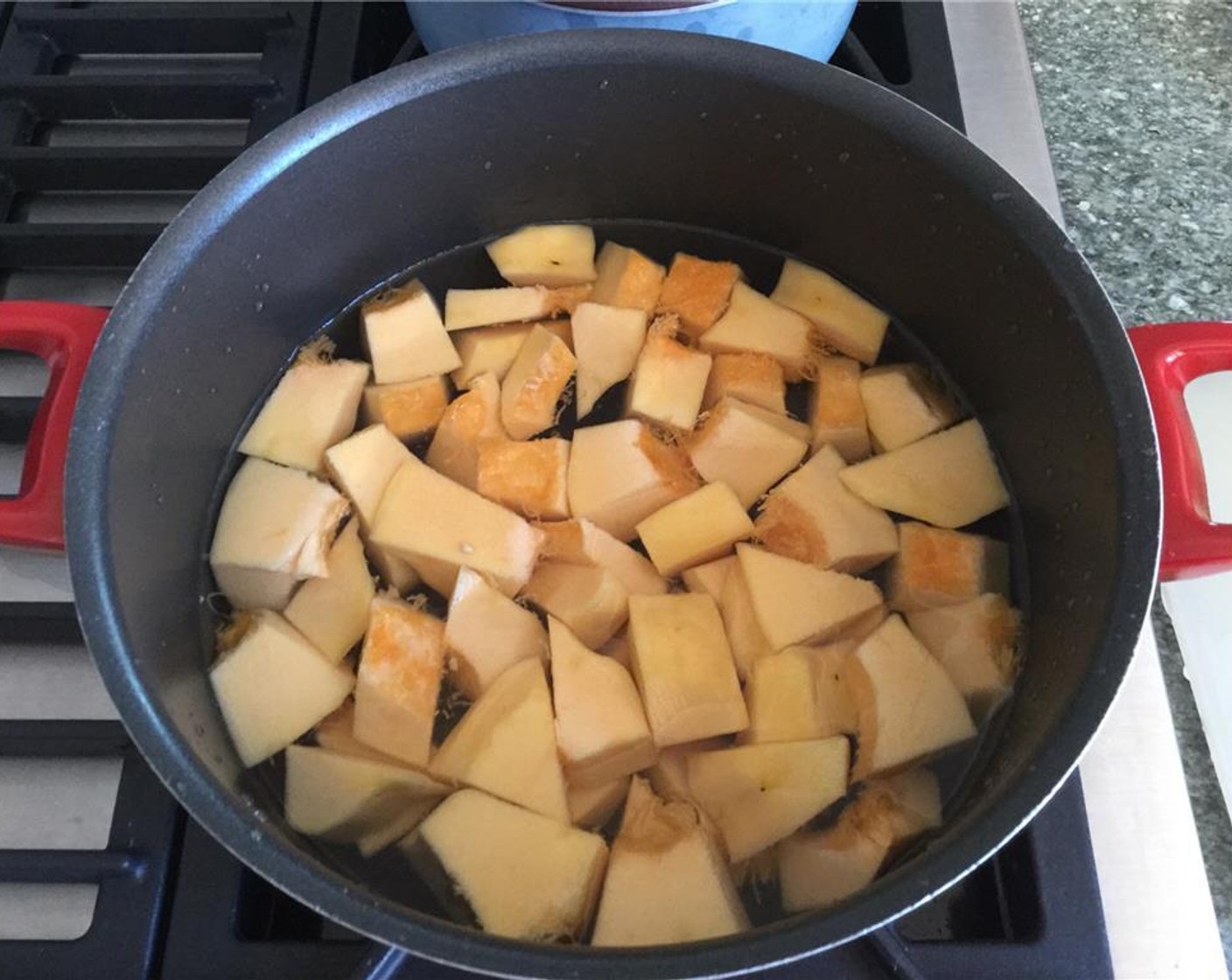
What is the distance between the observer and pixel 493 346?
0.87 meters

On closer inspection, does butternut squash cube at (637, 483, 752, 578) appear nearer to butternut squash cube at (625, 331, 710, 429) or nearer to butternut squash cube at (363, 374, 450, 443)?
butternut squash cube at (625, 331, 710, 429)

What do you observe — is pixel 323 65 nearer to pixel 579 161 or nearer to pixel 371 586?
pixel 579 161

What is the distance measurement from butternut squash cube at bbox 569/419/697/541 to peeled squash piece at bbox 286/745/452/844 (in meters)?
0.22

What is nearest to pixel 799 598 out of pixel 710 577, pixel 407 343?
pixel 710 577

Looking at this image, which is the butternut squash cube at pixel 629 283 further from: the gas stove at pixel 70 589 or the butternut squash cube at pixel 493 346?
the gas stove at pixel 70 589

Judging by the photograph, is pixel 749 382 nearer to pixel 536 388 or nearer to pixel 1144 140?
pixel 536 388

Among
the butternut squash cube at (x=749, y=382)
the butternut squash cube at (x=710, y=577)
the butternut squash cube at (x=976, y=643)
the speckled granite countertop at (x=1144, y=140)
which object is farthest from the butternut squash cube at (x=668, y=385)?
the speckled granite countertop at (x=1144, y=140)

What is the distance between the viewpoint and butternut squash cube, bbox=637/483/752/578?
771 mm

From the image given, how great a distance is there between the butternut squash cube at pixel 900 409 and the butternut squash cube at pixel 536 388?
0.24 meters

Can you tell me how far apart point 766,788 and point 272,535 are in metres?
0.39

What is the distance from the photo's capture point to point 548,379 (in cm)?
84

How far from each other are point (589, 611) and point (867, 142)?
368 millimetres

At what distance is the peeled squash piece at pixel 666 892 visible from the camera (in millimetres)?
A: 605

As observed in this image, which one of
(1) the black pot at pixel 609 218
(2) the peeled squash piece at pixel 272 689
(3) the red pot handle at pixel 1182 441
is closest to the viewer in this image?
(1) the black pot at pixel 609 218
